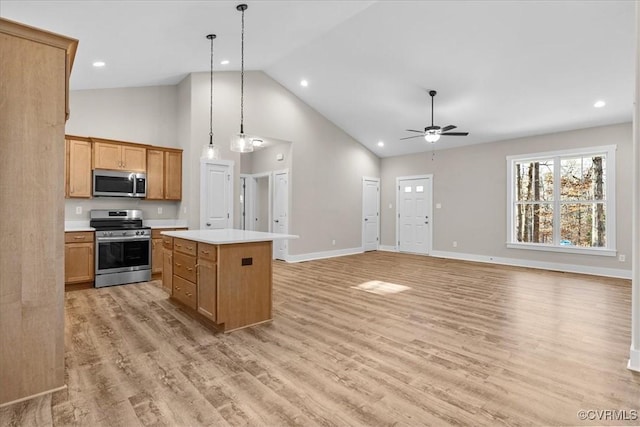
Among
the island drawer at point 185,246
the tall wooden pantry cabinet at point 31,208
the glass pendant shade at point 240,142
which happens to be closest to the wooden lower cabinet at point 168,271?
the island drawer at point 185,246

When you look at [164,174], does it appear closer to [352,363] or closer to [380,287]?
[380,287]

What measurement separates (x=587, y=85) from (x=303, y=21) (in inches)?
172

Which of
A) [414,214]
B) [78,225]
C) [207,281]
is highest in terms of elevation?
[414,214]

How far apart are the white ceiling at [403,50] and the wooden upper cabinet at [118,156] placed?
102 centimetres

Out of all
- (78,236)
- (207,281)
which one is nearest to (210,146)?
(207,281)

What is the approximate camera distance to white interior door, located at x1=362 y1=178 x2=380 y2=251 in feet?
29.3

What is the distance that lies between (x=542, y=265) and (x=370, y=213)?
4139 millimetres

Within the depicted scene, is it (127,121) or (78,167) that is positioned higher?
(127,121)

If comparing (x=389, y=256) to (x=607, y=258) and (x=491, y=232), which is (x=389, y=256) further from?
(x=607, y=258)

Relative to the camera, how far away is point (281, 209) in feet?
24.5

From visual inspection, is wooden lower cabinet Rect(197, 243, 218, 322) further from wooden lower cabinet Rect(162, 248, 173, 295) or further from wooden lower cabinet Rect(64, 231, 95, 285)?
wooden lower cabinet Rect(64, 231, 95, 285)

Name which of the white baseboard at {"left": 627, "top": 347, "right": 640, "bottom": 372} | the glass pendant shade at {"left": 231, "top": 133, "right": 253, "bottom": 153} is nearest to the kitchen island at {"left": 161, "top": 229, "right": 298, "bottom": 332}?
the glass pendant shade at {"left": 231, "top": 133, "right": 253, "bottom": 153}

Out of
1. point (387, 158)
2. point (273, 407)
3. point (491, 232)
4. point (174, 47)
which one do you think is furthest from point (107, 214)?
point (491, 232)

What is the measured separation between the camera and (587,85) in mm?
4938
